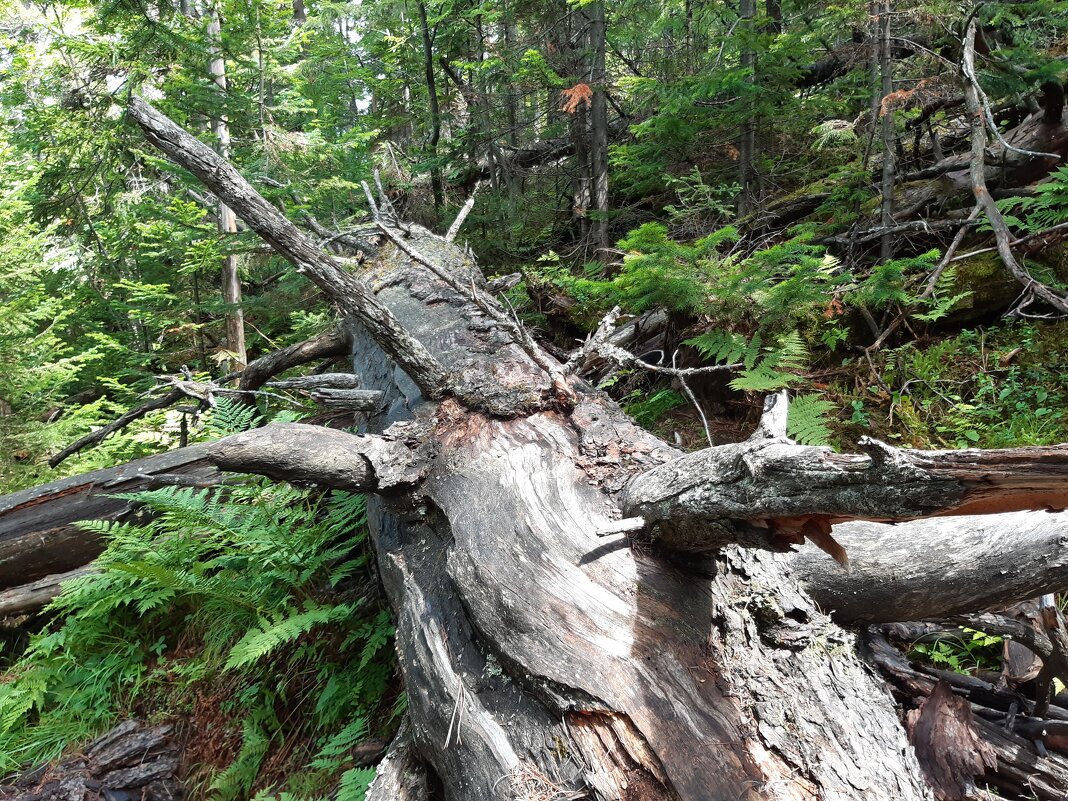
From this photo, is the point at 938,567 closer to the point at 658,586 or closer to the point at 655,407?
the point at 658,586

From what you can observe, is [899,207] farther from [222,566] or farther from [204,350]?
[204,350]

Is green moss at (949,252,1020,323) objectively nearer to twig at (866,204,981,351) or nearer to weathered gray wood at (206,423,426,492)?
twig at (866,204,981,351)

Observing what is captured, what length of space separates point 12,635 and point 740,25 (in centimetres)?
896

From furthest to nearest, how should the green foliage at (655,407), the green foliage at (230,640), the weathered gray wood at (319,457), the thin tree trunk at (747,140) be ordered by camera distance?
the thin tree trunk at (747,140), the green foliage at (655,407), the green foliage at (230,640), the weathered gray wood at (319,457)

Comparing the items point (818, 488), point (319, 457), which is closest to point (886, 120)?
point (818, 488)

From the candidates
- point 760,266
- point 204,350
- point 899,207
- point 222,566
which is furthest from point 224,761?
point 204,350

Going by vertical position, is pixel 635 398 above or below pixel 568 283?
below

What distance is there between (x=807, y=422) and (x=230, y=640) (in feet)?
12.8

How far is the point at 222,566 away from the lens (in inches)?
156

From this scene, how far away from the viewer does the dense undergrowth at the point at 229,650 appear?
10.1 feet

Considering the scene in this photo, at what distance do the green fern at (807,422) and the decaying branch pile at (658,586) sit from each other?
120cm

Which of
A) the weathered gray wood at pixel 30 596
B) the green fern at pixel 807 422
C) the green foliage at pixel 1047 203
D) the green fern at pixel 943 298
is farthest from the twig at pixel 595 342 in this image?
the weathered gray wood at pixel 30 596

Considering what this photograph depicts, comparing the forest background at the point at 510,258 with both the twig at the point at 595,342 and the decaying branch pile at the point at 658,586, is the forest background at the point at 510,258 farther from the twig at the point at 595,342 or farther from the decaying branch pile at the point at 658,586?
the decaying branch pile at the point at 658,586

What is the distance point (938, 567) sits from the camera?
7.15 ft
